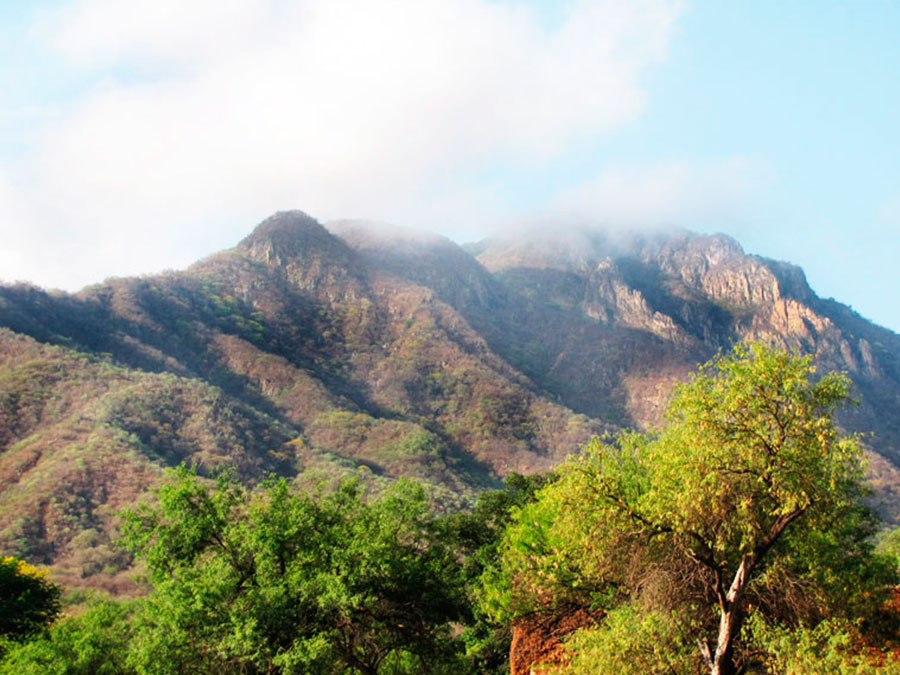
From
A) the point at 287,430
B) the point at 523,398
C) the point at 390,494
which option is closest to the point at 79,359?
the point at 287,430

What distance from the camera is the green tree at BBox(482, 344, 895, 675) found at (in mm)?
13258

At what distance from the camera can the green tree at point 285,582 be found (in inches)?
762

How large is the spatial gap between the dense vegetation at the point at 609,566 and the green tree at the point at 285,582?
0.07m

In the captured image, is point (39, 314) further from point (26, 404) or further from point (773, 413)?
point (773, 413)

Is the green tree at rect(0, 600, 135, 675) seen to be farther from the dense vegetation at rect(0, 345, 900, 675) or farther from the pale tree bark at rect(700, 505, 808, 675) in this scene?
the pale tree bark at rect(700, 505, 808, 675)

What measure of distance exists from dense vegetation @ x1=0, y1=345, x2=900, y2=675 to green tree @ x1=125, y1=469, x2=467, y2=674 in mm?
72

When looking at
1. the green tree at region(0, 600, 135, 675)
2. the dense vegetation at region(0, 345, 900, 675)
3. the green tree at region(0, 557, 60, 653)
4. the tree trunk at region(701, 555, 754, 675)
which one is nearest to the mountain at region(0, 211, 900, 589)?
the green tree at region(0, 557, 60, 653)

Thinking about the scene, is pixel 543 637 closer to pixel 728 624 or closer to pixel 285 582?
pixel 728 624

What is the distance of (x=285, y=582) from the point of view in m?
20.6

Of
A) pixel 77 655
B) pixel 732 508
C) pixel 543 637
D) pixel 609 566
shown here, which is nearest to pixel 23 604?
pixel 77 655

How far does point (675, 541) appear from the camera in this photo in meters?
14.6

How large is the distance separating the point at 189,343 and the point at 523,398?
90496 millimetres

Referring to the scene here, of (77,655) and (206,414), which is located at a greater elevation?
(77,655)

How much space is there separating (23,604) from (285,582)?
26095 mm
